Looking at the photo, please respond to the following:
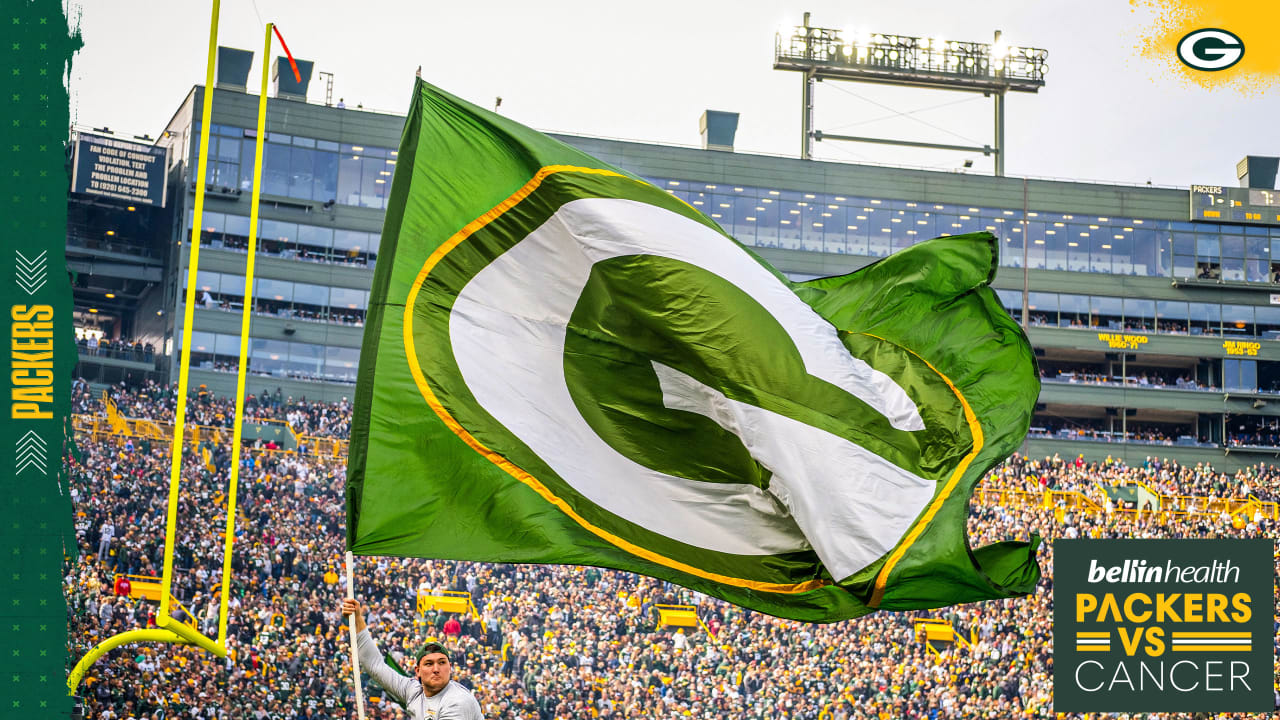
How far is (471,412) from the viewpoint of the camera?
666 centimetres

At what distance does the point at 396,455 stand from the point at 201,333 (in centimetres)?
4305

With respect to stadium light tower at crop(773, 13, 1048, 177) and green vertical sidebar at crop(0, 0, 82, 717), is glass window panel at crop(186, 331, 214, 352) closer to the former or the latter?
green vertical sidebar at crop(0, 0, 82, 717)

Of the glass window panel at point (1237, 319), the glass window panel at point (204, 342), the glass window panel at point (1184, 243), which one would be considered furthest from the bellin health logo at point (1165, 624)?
the glass window panel at point (204, 342)

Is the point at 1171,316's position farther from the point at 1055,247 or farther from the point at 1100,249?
the point at 1055,247

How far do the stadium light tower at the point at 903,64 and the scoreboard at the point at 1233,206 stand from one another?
9.41 m

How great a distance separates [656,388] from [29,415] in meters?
24.3

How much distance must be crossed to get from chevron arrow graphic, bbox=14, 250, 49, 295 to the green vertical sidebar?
0.12ft

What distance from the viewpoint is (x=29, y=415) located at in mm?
26969

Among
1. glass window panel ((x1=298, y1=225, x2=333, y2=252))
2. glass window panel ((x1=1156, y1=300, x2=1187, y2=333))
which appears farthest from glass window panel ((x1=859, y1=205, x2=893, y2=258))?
glass window panel ((x1=298, y1=225, x2=333, y2=252))

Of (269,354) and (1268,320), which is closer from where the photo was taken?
(269,354)

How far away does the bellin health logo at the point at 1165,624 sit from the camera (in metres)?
25.3

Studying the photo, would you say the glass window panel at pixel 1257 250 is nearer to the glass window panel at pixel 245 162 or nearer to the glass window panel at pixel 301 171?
the glass window panel at pixel 301 171

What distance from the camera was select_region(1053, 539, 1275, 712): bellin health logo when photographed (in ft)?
83.1

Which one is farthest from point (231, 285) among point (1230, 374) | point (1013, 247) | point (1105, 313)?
point (1230, 374)
